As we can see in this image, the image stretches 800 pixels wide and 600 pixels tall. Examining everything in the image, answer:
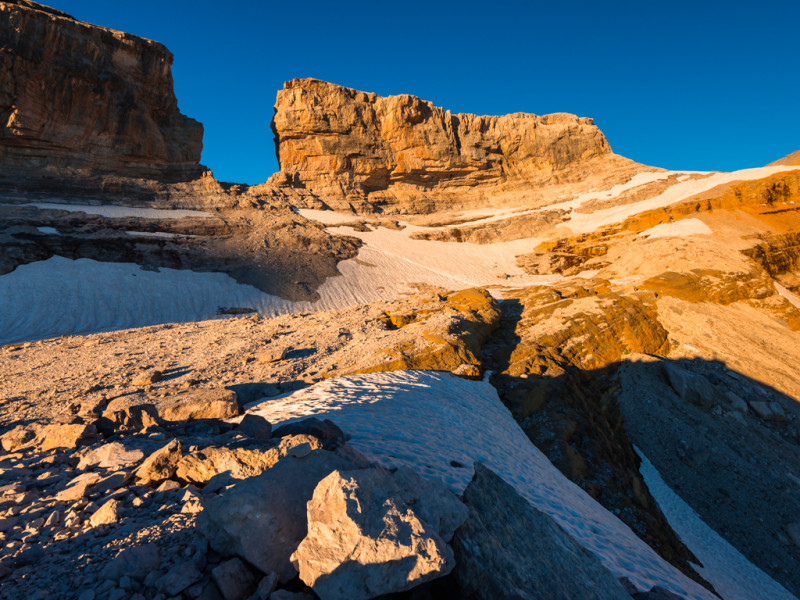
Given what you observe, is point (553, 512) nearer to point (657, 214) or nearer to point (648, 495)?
point (648, 495)

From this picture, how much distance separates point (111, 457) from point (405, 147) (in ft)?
171

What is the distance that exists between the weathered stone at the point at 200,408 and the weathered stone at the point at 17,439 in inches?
58.3

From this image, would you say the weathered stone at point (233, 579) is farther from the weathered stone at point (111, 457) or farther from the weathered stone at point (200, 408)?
the weathered stone at point (200, 408)

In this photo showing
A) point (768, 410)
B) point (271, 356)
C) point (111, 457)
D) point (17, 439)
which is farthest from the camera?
point (768, 410)

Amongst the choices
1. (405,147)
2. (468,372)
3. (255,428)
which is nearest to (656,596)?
(255,428)

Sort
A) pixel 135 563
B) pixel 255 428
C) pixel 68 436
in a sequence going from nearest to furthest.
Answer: pixel 135 563
pixel 68 436
pixel 255 428

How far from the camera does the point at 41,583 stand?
222cm

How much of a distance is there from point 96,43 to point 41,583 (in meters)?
49.6

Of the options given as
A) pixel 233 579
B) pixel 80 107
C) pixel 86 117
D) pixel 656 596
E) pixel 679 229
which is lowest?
pixel 656 596

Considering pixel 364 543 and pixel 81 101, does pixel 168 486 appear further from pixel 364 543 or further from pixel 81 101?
pixel 81 101

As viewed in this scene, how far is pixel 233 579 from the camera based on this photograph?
7.35 ft

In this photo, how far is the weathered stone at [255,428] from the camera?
4.91m

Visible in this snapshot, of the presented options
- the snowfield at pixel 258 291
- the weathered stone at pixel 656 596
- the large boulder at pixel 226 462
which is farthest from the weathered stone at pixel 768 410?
the snowfield at pixel 258 291

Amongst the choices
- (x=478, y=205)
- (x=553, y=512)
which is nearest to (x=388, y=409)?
(x=553, y=512)
